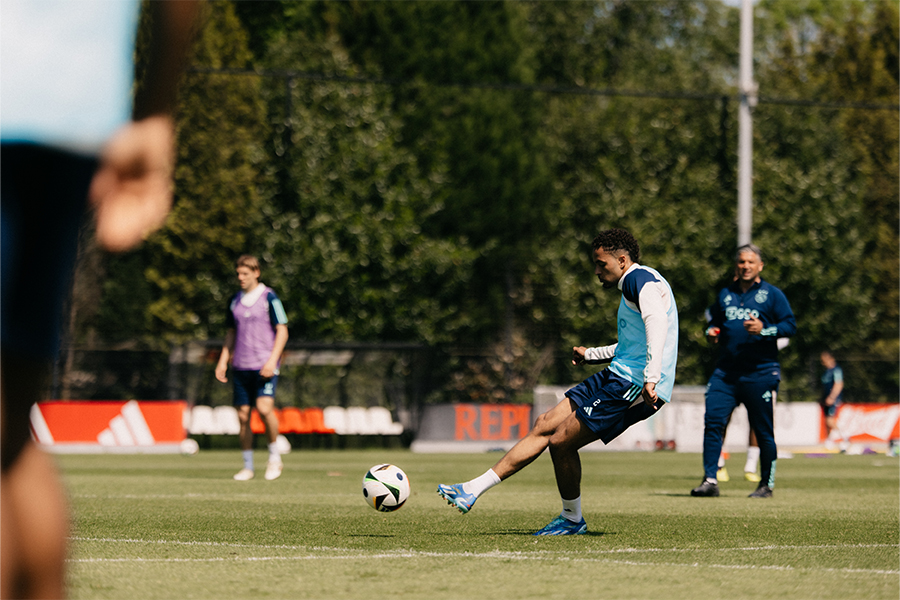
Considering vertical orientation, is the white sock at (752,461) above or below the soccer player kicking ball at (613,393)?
below

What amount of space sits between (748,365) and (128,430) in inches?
570

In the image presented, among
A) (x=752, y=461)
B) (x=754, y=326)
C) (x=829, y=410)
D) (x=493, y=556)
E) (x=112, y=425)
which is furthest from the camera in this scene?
(x=829, y=410)

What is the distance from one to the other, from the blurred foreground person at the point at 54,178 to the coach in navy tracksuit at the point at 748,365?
8.97 metres

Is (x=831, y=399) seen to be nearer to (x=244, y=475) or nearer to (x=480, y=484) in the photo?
(x=244, y=475)

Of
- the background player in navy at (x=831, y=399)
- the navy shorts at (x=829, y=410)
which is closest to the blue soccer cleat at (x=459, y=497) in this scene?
the background player in navy at (x=831, y=399)

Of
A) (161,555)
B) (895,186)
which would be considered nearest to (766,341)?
(161,555)

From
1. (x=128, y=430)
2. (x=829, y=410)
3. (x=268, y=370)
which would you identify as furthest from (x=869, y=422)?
(x=268, y=370)

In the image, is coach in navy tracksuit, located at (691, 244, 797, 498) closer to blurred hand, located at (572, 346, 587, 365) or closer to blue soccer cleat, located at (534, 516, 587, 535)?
blurred hand, located at (572, 346, 587, 365)

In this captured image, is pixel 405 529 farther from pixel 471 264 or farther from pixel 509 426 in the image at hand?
pixel 471 264

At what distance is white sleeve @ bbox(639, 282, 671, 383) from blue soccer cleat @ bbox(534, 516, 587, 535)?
3.34 ft

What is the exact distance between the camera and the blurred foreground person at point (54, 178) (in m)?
2.26

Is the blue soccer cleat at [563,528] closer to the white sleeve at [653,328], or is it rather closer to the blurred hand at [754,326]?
the white sleeve at [653,328]

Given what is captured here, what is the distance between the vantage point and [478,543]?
704cm

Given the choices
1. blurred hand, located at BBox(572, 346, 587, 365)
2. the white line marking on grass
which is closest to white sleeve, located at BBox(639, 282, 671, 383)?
blurred hand, located at BBox(572, 346, 587, 365)
